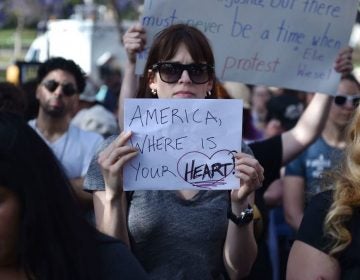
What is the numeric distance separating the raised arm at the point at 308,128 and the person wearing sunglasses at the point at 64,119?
119cm

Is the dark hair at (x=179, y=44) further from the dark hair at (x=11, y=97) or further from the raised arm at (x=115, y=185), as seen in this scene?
the dark hair at (x=11, y=97)

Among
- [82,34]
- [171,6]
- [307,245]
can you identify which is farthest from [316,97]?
[82,34]

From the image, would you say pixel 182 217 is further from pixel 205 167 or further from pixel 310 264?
pixel 310 264

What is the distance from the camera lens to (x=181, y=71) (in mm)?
3688

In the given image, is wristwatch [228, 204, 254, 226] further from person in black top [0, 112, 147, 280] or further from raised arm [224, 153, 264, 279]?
person in black top [0, 112, 147, 280]

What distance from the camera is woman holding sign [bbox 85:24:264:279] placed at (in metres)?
3.39

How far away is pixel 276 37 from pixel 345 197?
2033 mm

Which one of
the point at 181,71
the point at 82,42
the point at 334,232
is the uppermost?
the point at 181,71

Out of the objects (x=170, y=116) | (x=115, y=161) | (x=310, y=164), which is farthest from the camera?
(x=310, y=164)


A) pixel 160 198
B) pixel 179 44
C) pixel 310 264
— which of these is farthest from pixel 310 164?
pixel 310 264

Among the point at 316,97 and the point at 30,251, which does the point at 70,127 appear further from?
the point at 30,251

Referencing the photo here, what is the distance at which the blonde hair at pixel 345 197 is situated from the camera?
301 centimetres

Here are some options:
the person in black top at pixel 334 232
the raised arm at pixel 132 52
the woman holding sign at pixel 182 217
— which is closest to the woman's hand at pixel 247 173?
the woman holding sign at pixel 182 217

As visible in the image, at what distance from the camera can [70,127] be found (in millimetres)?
5961
